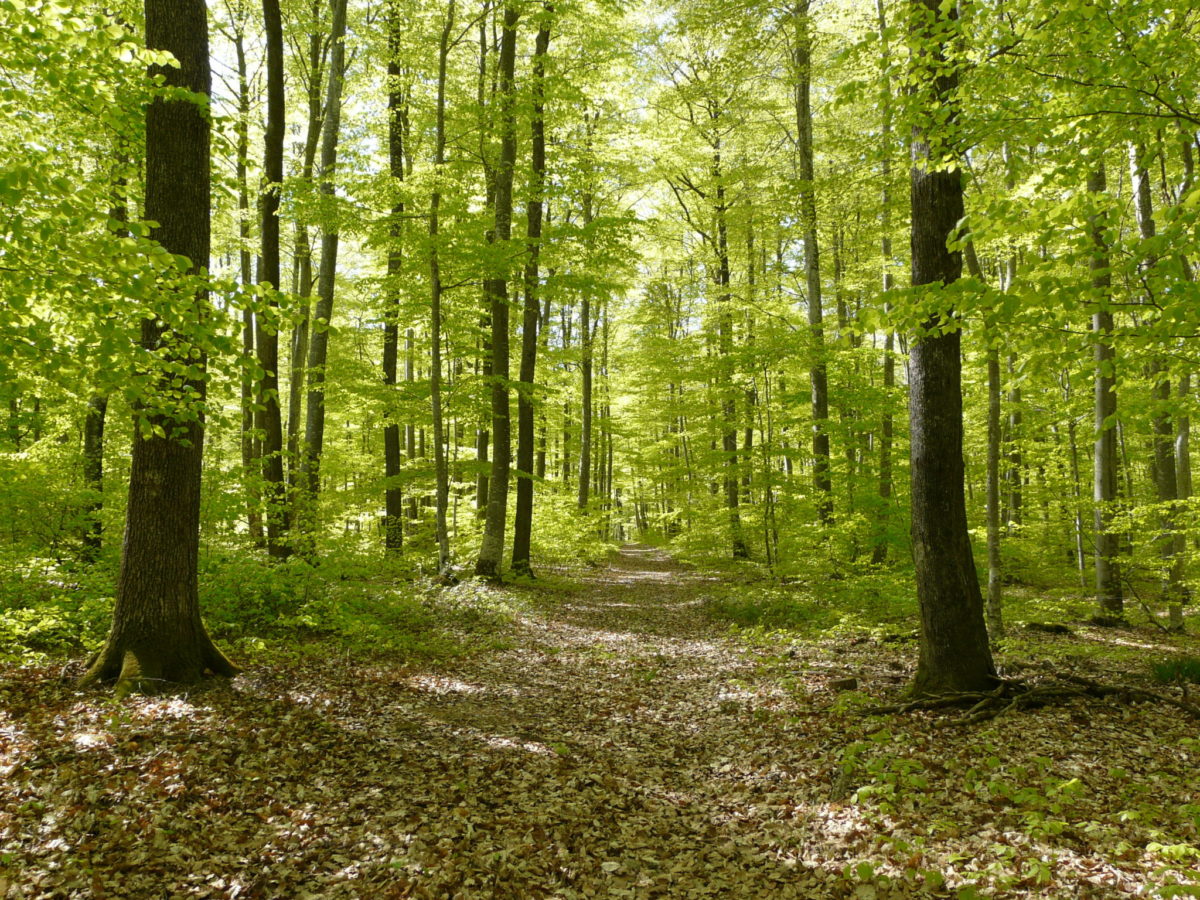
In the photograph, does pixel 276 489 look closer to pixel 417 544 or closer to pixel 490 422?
pixel 490 422

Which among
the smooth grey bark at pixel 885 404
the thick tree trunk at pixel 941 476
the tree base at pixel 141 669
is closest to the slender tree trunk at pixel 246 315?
the tree base at pixel 141 669

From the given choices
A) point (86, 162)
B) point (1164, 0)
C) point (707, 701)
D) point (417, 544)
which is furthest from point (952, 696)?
point (86, 162)

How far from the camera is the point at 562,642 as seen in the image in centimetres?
1051

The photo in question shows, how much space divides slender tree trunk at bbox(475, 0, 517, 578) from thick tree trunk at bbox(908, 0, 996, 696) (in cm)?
899

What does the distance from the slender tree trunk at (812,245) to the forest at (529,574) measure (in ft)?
0.37

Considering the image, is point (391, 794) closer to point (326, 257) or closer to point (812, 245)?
point (326, 257)

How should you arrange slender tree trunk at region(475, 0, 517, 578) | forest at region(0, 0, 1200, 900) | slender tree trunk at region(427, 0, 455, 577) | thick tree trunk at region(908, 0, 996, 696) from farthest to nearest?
slender tree trunk at region(475, 0, 517, 578), slender tree trunk at region(427, 0, 455, 577), thick tree trunk at region(908, 0, 996, 696), forest at region(0, 0, 1200, 900)

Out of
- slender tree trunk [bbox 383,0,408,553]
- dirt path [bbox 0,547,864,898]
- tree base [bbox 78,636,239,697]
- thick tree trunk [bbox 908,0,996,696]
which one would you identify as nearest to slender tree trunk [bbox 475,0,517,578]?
slender tree trunk [bbox 383,0,408,553]

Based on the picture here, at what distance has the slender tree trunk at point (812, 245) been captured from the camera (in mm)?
13438

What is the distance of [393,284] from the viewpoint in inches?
526

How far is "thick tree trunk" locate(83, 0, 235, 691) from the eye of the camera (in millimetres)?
5898

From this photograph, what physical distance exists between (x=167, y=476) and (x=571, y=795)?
4718 millimetres

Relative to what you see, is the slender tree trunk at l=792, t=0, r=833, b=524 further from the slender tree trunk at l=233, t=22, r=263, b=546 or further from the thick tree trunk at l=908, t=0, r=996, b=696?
the slender tree trunk at l=233, t=22, r=263, b=546

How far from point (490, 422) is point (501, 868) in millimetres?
12174
